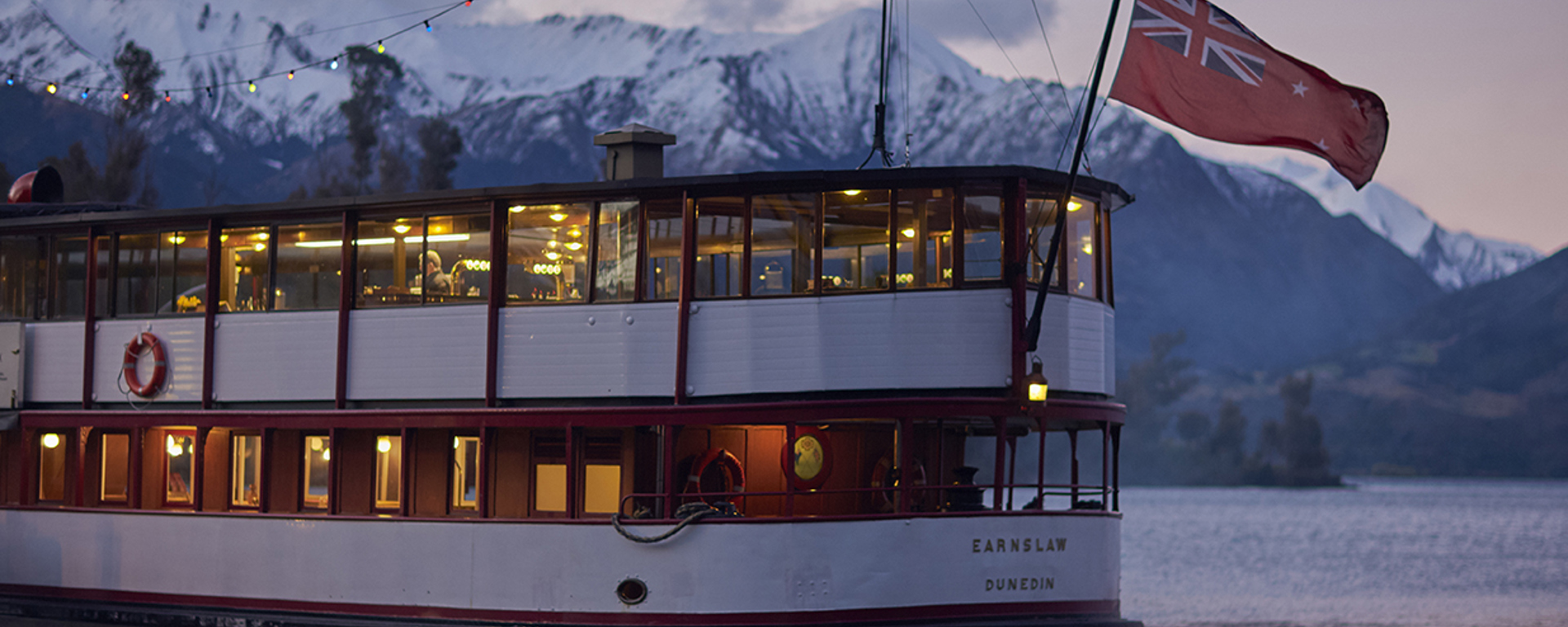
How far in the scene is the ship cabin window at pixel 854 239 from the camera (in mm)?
15336

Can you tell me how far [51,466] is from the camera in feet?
62.0

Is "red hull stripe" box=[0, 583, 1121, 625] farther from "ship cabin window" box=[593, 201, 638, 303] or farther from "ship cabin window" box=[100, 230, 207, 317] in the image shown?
"ship cabin window" box=[100, 230, 207, 317]

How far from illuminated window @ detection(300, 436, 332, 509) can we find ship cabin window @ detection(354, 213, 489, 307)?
174 centimetres

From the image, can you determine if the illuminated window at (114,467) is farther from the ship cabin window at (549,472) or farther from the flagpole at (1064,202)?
the flagpole at (1064,202)

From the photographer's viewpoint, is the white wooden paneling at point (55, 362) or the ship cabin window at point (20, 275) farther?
the ship cabin window at point (20, 275)

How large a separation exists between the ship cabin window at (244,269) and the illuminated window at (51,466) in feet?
10.0

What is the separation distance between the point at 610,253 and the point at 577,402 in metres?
1.54

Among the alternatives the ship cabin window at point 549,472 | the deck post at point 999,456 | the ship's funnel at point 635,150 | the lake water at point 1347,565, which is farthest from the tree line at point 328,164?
the deck post at point 999,456

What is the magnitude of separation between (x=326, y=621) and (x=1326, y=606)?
33.6m

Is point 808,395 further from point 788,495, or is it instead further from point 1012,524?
point 1012,524

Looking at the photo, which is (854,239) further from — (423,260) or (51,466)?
(51,466)

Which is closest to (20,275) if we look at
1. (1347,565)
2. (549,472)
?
(549,472)

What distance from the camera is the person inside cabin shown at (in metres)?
16.5

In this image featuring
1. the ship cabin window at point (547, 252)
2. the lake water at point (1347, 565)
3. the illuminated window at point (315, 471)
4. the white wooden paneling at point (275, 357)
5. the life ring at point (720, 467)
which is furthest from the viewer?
the lake water at point (1347, 565)
